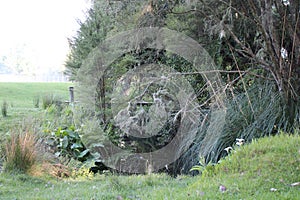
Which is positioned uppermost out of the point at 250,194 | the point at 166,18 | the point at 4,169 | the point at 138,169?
the point at 166,18

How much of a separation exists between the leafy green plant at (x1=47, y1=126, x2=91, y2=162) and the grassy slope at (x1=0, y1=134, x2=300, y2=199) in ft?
4.99

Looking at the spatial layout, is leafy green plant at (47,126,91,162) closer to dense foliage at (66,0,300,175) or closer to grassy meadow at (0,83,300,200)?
dense foliage at (66,0,300,175)

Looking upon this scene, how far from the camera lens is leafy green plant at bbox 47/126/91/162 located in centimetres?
514

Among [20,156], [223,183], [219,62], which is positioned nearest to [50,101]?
[219,62]

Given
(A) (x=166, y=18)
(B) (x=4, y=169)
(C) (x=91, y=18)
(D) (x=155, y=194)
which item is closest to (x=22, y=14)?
(C) (x=91, y=18)

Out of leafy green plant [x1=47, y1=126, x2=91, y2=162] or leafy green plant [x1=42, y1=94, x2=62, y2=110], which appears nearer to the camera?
leafy green plant [x1=47, y1=126, x2=91, y2=162]

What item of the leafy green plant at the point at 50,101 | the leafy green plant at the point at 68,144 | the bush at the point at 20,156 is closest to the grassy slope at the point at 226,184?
the bush at the point at 20,156

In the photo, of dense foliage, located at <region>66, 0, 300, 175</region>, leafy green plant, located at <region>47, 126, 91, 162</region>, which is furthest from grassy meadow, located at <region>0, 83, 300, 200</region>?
leafy green plant, located at <region>47, 126, 91, 162</region>

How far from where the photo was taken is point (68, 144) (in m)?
5.28

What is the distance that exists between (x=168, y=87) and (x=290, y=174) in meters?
3.16

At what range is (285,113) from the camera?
3.94m

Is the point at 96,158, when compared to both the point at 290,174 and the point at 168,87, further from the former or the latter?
the point at 290,174

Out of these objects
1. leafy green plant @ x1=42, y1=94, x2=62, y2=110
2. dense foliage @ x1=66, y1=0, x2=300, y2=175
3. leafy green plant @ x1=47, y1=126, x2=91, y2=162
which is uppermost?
dense foliage @ x1=66, y1=0, x2=300, y2=175

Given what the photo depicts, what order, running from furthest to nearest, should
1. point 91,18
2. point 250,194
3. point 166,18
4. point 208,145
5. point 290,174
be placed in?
point 91,18 → point 166,18 → point 208,145 → point 290,174 → point 250,194
